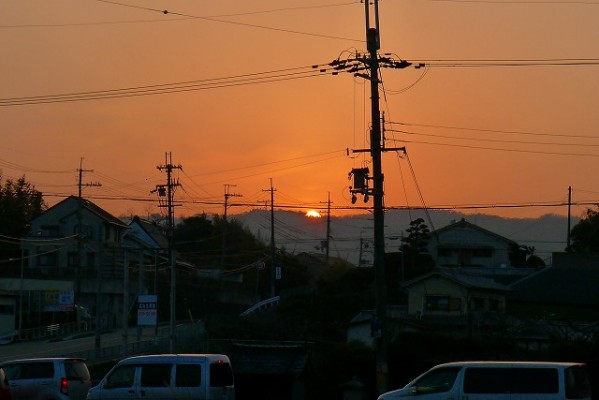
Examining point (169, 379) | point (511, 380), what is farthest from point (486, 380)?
point (169, 379)

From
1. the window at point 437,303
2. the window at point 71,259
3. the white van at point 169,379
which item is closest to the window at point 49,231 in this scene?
the window at point 71,259

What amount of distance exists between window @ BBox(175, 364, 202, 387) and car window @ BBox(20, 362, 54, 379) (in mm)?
4122

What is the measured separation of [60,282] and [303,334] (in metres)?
34.0

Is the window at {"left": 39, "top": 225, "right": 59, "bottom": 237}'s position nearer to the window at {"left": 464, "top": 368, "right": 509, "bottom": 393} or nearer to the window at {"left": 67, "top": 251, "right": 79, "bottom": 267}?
the window at {"left": 67, "top": 251, "right": 79, "bottom": 267}

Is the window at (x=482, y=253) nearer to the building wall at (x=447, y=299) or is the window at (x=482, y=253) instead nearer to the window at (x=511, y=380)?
the building wall at (x=447, y=299)

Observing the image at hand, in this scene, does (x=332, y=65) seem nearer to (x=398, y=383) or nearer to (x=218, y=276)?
(x=398, y=383)

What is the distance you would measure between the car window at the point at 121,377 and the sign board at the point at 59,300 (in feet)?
181

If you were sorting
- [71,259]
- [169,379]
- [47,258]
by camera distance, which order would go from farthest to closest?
[47,258], [71,259], [169,379]

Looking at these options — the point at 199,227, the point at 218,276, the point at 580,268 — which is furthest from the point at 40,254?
the point at 580,268

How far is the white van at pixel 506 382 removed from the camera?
21.0 meters

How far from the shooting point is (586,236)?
92938 millimetres

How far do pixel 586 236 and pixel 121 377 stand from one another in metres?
76.6

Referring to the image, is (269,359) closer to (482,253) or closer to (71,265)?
(71,265)

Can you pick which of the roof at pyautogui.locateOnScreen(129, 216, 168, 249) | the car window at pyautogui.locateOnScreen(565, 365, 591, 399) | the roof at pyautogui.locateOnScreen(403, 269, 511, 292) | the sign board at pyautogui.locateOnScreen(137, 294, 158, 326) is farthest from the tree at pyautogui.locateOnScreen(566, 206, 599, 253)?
the car window at pyautogui.locateOnScreen(565, 365, 591, 399)
